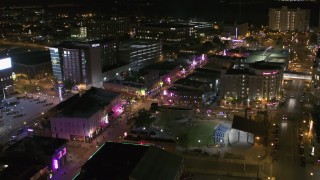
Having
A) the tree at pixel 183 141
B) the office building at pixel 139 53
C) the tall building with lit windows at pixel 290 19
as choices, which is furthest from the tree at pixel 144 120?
the tall building with lit windows at pixel 290 19

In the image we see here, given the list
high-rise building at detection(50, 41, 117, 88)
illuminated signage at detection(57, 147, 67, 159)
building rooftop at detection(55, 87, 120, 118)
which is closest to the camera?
illuminated signage at detection(57, 147, 67, 159)

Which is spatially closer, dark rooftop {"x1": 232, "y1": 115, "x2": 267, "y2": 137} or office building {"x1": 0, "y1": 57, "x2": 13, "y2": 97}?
dark rooftop {"x1": 232, "y1": 115, "x2": 267, "y2": 137}

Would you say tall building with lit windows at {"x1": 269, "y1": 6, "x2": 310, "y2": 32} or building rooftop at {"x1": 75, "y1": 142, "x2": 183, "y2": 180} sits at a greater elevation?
tall building with lit windows at {"x1": 269, "y1": 6, "x2": 310, "y2": 32}

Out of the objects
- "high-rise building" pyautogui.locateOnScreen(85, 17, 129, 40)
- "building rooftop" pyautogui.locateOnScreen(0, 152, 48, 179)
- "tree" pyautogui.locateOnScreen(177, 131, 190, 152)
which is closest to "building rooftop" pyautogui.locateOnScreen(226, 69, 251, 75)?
"tree" pyautogui.locateOnScreen(177, 131, 190, 152)

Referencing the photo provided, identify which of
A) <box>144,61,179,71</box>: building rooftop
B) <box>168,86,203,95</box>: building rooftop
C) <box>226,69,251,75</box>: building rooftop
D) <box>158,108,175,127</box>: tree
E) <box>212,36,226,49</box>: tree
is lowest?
<box>158,108,175,127</box>: tree

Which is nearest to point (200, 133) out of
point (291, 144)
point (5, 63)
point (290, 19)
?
point (291, 144)

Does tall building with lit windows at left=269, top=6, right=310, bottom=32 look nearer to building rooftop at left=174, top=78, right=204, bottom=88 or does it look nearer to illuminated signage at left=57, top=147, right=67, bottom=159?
building rooftop at left=174, top=78, right=204, bottom=88
